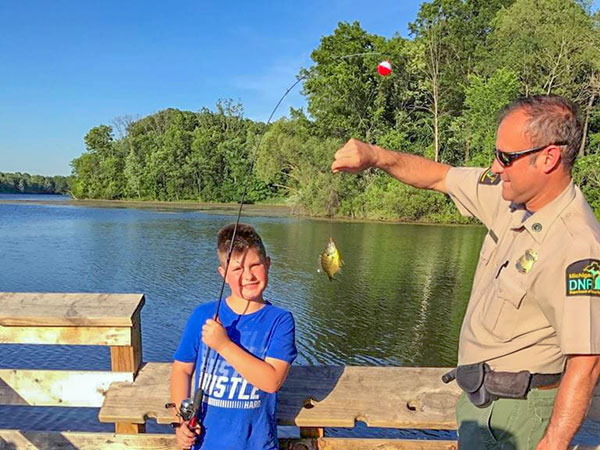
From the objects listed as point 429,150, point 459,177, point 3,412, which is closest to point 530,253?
point 459,177

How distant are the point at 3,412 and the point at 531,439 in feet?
25.4

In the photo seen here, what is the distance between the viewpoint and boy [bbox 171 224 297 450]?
205cm

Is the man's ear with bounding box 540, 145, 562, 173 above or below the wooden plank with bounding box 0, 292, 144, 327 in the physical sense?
above

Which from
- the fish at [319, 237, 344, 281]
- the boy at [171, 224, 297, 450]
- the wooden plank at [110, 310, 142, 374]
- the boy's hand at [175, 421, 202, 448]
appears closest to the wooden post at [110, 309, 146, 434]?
the wooden plank at [110, 310, 142, 374]

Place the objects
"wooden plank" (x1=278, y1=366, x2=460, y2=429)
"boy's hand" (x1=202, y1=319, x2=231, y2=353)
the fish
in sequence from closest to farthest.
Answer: "boy's hand" (x1=202, y1=319, x2=231, y2=353), "wooden plank" (x1=278, y1=366, x2=460, y2=429), the fish

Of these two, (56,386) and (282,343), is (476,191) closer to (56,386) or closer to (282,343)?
(282,343)

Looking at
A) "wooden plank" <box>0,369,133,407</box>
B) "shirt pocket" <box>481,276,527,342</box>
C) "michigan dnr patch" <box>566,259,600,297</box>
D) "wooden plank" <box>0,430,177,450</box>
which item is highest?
"michigan dnr patch" <box>566,259,600,297</box>

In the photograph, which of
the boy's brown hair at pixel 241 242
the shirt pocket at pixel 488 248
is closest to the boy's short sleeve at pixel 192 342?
the boy's brown hair at pixel 241 242

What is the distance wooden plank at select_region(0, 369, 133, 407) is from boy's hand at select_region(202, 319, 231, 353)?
839 millimetres

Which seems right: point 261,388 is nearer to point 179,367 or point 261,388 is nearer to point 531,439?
point 179,367

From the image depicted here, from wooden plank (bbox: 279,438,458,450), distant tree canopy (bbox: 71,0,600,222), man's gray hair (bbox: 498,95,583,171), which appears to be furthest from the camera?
distant tree canopy (bbox: 71,0,600,222)

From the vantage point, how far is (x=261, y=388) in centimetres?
207

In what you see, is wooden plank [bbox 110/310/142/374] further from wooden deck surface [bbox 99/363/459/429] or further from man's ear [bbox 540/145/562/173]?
man's ear [bbox 540/145/562/173]

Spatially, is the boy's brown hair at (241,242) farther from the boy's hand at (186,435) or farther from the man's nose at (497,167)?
the man's nose at (497,167)
